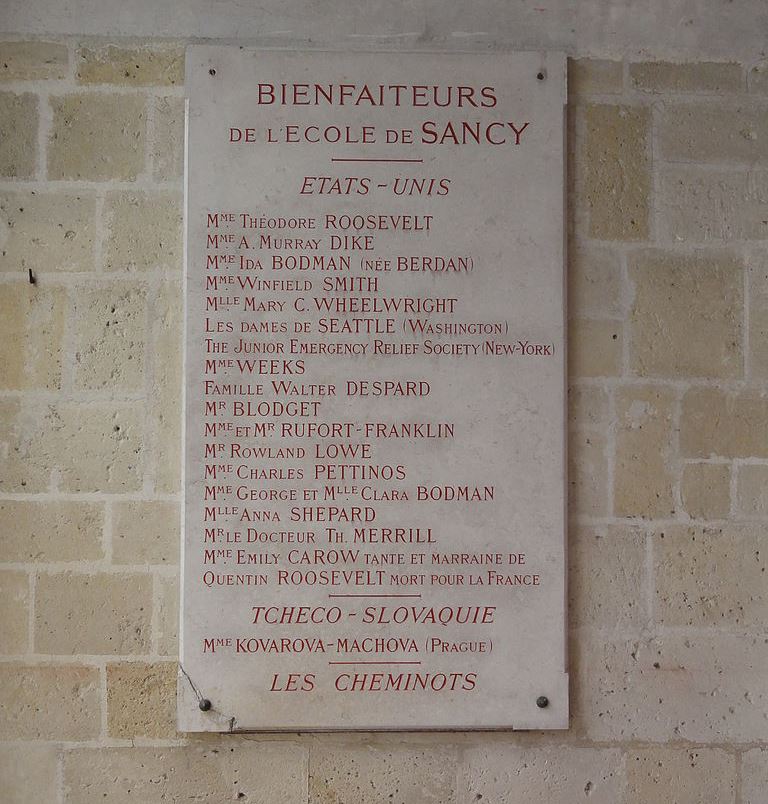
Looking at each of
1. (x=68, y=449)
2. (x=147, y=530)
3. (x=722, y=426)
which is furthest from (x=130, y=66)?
(x=722, y=426)

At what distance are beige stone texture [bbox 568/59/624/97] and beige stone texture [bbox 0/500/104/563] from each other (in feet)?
5.20

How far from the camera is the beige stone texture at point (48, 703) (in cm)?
227

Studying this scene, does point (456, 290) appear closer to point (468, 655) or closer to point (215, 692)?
point (468, 655)

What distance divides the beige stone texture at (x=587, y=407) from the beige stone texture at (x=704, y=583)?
1.03ft

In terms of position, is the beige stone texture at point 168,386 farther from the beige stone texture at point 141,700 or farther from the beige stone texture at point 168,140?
the beige stone texture at point 141,700

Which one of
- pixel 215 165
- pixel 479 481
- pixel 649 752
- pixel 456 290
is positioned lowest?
pixel 649 752

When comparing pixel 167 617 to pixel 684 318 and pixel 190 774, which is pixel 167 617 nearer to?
pixel 190 774

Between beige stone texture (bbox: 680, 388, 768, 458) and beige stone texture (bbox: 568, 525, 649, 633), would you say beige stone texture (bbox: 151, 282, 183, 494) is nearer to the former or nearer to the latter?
beige stone texture (bbox: 568, 525, 649, 633)

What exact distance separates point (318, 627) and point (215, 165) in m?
1.15

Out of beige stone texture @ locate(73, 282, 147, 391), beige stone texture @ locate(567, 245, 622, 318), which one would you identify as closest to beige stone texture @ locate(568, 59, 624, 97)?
beige stone texture @ locate(567, 245, 622, 318)

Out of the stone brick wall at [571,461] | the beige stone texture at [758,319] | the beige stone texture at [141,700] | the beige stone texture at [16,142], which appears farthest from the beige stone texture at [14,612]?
the beige stone texture at [758,319]

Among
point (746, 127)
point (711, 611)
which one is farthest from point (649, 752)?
point (746, 127)

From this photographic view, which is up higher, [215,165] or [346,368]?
[215,165]

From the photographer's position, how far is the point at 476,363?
2303mm
